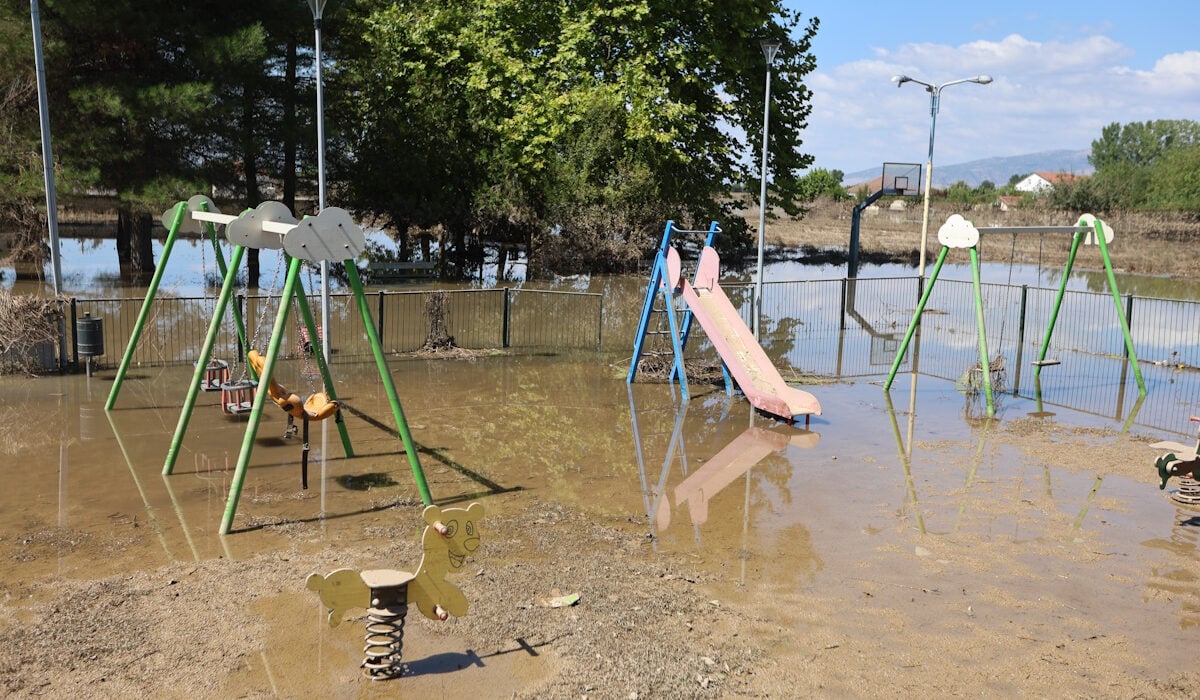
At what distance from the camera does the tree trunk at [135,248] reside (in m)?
28.0

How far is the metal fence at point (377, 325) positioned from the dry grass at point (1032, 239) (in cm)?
1788

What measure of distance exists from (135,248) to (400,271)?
324 inches

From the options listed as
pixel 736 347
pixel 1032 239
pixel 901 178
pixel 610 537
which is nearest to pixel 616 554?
pixel 610 537

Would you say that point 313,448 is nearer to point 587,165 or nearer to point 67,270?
point 587,165

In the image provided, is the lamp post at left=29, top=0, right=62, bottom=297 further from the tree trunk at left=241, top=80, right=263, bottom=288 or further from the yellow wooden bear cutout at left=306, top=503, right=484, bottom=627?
the yellow wooden bear cutout at left=306, top=503, right=484, bottom=627

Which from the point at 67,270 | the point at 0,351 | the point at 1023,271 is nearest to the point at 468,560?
the point at 0,351

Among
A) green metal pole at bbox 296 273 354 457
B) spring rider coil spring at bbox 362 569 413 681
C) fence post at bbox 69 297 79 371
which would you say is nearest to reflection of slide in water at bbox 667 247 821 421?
green metal pole at bbox 296 273 354 457

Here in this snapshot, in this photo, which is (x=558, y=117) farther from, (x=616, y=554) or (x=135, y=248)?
(x=616, y=554)

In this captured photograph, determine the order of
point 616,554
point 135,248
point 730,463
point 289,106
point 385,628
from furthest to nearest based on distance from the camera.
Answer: point 135,248 < point 289,106 < point 730,463 < point 616,554 < point 385,628

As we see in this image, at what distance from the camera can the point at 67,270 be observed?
3064cm

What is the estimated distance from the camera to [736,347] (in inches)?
585

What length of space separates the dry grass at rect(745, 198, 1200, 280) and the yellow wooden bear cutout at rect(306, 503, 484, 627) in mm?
34033

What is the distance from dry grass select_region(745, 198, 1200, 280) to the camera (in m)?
41.9

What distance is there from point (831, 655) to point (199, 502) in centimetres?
630
